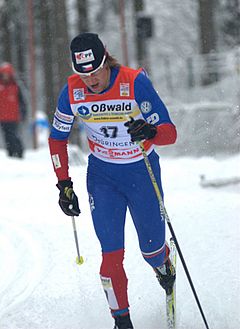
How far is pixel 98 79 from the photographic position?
15.1 feet

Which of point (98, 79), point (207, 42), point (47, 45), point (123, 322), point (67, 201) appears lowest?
Result: point (47, 45)

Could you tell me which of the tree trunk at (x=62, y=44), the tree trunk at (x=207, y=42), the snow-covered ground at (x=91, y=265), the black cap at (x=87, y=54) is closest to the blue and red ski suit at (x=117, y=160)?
the black cap at (x=87, y=54)

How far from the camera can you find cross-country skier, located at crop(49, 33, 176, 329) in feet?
15.1

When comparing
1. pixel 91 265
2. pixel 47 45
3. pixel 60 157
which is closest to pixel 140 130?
pixel 60 157

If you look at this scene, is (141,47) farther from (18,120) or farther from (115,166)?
(115,166)

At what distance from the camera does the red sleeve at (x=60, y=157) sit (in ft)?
16.5

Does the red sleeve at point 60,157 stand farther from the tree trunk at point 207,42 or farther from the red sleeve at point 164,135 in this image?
the tree trunk at point 207,42

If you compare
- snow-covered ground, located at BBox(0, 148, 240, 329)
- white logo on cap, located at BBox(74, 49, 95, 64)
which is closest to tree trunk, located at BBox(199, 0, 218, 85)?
snow-covered ground, located at BBox(0, 148, 240, 329)

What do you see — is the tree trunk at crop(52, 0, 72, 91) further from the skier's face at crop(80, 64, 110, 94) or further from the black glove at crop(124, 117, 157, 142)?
the black glove at crop(124, 117, 157, 142)

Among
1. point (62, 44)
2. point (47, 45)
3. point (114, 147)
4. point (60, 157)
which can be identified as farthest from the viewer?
point (47, 45)

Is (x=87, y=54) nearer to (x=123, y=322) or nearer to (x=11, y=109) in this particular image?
(x=123, y=322)

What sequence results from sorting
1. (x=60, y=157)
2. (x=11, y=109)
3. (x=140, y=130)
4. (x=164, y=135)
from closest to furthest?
(x=140, y=130), (x=164, y=135), (x=60, y=157), (x=11, y=109)

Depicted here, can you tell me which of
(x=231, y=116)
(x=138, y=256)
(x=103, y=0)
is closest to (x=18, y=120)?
(x=231, y=116)

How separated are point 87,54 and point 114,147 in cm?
72
